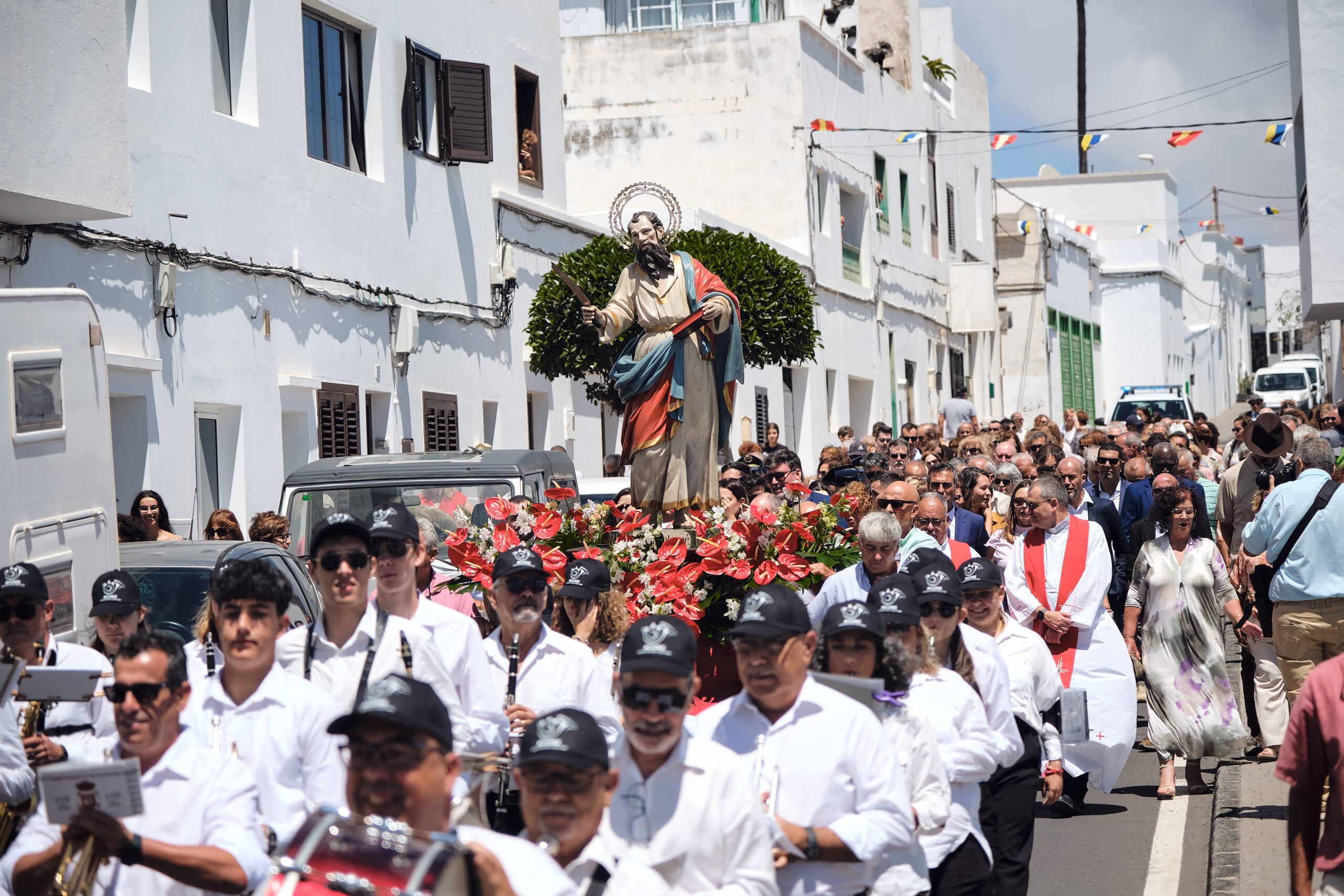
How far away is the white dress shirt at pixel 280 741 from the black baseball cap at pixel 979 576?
319 cm

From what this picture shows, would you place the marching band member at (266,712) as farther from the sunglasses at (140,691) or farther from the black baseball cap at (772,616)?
the black baseball cap at (772,616)

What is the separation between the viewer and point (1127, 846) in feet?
29.8

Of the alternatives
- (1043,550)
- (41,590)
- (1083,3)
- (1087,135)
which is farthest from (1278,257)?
(41,590)

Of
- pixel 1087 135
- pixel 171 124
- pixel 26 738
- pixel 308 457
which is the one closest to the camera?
pixel 26 738

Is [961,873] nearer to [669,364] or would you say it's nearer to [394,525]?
[394,525]

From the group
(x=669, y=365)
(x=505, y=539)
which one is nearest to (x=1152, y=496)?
(x=669, y=365)

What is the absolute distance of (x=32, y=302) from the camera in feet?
25.2

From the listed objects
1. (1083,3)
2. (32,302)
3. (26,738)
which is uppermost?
(1083,3)

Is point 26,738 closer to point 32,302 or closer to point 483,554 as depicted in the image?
point 32,302

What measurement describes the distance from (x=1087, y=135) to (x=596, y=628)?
23721 millimetres

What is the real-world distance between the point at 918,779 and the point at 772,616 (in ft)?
3.02

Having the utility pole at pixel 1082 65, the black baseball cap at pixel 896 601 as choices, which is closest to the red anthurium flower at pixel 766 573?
the black baseball cap at pixel 896 601

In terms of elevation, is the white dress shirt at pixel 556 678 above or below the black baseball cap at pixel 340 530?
below

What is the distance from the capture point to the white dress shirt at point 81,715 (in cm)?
558
